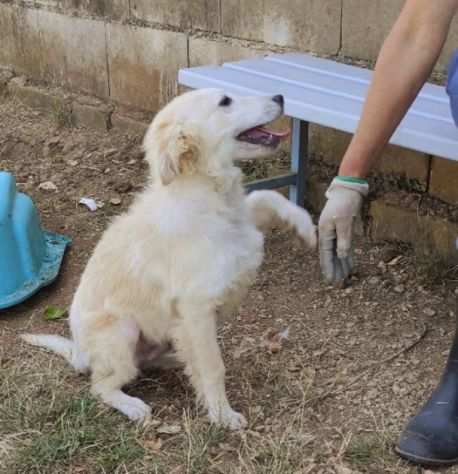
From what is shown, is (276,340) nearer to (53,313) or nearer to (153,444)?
(153,444)

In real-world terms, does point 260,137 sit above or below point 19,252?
above

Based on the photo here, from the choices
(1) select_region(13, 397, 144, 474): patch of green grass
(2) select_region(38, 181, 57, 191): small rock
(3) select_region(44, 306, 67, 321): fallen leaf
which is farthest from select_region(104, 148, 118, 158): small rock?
(1) select_region(13, 397, 144, 474): patch of green grass

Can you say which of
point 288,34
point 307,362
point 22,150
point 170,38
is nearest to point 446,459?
point 307,362

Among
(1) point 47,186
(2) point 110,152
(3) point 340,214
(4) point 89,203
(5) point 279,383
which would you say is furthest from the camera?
(2) point 110,152

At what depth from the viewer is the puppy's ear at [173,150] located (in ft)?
7.91

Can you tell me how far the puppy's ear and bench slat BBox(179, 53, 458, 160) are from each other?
2.22 feet

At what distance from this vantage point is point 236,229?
260 cm

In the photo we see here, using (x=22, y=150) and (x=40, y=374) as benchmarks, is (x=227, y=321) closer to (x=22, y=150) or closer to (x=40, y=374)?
(x=40, y=374)

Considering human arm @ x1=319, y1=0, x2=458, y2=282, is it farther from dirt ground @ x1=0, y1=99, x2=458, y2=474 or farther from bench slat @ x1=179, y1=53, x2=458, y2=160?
dirt ground @ x1=0, y1=99, x2=458, y2=474

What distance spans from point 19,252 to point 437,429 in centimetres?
194

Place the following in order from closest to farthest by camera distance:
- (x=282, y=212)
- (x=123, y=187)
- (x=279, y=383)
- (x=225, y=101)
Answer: (x=225, y=101)
(x=279, y=383)
(x=282, y=212)
(x=123, y=187)

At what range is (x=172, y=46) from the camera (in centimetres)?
466

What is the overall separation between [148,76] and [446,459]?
3283mm

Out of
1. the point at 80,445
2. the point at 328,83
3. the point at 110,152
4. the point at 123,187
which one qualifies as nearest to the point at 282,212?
the point at 328,83
